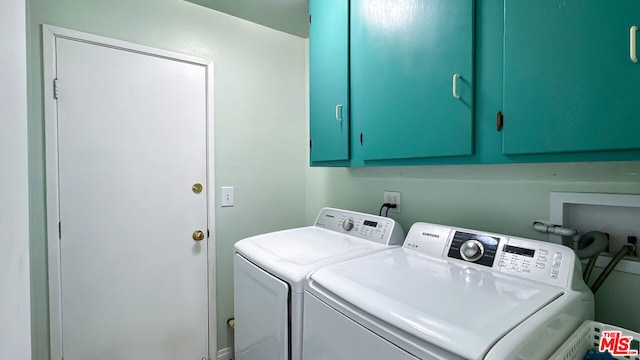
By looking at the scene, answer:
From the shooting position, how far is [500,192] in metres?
1.26

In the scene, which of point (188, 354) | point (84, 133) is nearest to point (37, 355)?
point (188, 354)

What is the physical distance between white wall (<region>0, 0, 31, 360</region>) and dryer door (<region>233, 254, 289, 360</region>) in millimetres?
709

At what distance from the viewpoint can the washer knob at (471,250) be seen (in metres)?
1.09

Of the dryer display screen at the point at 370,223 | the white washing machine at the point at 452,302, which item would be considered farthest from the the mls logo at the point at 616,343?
the dryer display screen at the point at 370,223

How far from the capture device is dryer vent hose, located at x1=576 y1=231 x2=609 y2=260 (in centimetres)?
99

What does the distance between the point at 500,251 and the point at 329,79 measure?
48.1 inches

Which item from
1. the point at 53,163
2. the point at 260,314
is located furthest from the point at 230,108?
the point at 260,314

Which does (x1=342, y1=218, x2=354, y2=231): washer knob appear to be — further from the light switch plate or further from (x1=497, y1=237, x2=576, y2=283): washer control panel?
the light switch plate

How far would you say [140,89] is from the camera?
5.72 ft

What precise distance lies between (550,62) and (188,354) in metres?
2.45

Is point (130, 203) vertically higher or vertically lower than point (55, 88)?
lower

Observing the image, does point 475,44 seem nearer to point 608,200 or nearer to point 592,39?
point 592,39

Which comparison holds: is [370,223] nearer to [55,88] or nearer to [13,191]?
[13,191]

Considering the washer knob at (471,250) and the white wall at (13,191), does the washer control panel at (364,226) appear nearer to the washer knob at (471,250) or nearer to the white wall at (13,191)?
the washer knob at (471,250)
